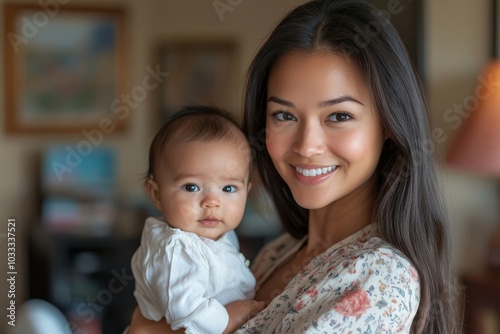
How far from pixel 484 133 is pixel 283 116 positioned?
5.97 ft

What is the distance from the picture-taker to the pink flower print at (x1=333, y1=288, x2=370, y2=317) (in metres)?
1.11

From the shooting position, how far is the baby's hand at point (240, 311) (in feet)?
4.16

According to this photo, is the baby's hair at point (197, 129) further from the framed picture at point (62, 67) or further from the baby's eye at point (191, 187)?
the framed picture at point (62, 67)

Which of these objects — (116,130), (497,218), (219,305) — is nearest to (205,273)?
(219,305)

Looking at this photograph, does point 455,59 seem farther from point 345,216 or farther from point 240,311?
point 240,311

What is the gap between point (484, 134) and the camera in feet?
9.42

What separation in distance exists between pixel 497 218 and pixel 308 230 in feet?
6.35

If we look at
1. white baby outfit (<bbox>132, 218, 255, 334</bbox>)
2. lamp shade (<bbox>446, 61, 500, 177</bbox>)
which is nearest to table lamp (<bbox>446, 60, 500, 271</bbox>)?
lamp shade (<bbox>446, 61, 500, 177</bbox>)

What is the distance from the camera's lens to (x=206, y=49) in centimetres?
456

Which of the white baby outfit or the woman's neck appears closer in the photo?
the white baby outfit

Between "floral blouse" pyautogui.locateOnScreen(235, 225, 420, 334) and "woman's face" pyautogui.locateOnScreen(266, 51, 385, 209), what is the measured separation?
0.40ft

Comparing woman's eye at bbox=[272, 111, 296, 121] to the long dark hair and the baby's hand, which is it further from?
the baby's hand

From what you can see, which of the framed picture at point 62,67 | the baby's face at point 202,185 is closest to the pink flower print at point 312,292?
the baby's face at point 202,185

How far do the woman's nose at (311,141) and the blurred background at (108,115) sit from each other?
1.99 meters
